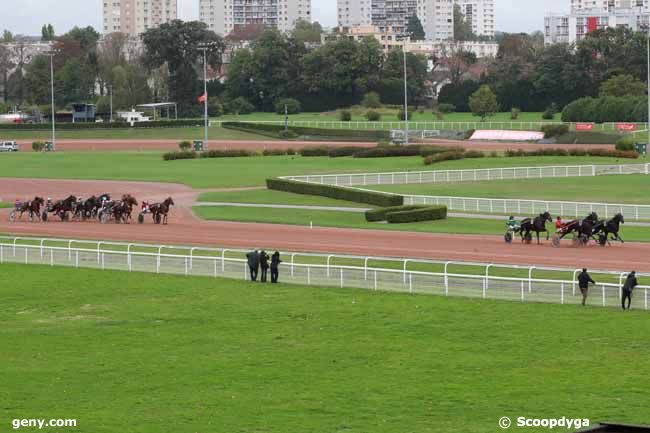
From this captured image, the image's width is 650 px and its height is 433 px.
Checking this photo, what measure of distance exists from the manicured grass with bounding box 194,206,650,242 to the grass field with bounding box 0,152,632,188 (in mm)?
12466

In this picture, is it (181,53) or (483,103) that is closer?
(483,103)

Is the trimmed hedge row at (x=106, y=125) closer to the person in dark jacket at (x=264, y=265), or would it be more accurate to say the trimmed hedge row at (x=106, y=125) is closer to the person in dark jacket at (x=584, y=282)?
the person in dark jacket at (x=264, y=265)

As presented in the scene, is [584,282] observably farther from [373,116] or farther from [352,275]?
[373,116]

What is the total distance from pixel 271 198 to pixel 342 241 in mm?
14553

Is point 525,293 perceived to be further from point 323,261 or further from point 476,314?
point 323,261

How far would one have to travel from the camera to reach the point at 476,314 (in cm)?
2261

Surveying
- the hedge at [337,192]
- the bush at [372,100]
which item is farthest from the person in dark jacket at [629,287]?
the bush at [372,100]

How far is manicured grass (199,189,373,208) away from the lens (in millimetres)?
46969

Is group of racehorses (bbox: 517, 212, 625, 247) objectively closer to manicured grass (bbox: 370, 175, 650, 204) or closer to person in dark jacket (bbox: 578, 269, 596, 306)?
person in dark jacket (bbox: 578, 269, 596, 306)

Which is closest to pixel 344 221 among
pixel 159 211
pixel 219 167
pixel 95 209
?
pixel 159 211

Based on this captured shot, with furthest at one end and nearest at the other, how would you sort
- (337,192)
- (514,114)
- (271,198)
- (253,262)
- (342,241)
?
(514,114) < (271,198) < (337,192) < (342,241) < (253,262)

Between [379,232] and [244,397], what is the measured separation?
843 inches

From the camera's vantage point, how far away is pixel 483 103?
98062mm

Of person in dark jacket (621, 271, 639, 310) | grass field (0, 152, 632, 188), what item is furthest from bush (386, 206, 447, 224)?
grass field (0, 152, 632, 188)
